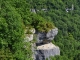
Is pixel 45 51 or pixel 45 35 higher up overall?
pixel 45 35

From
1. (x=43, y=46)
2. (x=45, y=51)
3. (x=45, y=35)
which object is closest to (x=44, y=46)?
(x=43, y=46)

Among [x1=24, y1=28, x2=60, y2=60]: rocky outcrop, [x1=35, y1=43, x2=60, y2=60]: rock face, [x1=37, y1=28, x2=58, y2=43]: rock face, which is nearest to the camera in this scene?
[x1=37, y1=28, x2=58, y2=43]: rock face

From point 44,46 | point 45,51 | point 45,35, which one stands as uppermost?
point 45,35

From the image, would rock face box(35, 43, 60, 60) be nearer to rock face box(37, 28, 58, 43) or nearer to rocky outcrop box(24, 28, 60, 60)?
rocky outcrop box(24, 28, 60, 60)

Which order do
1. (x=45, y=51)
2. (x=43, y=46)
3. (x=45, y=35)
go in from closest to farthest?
(x=45, y=35) < (x=45, y=51) < (x=43, y=46)

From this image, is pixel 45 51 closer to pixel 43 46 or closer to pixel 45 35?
pixel 43 46

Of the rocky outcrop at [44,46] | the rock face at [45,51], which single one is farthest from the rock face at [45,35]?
the rock face at [45,51]

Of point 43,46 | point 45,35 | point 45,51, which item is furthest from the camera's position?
point 43,46

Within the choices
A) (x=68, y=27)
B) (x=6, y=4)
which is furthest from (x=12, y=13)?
(x=68, y=27)

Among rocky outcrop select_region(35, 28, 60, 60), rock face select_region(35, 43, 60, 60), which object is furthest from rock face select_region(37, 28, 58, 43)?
rock face select_region(35, 43, 60, 60)

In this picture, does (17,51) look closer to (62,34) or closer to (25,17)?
(25,17)

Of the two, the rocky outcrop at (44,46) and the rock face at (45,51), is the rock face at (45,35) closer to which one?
the rocky outcrop at (44,46)
